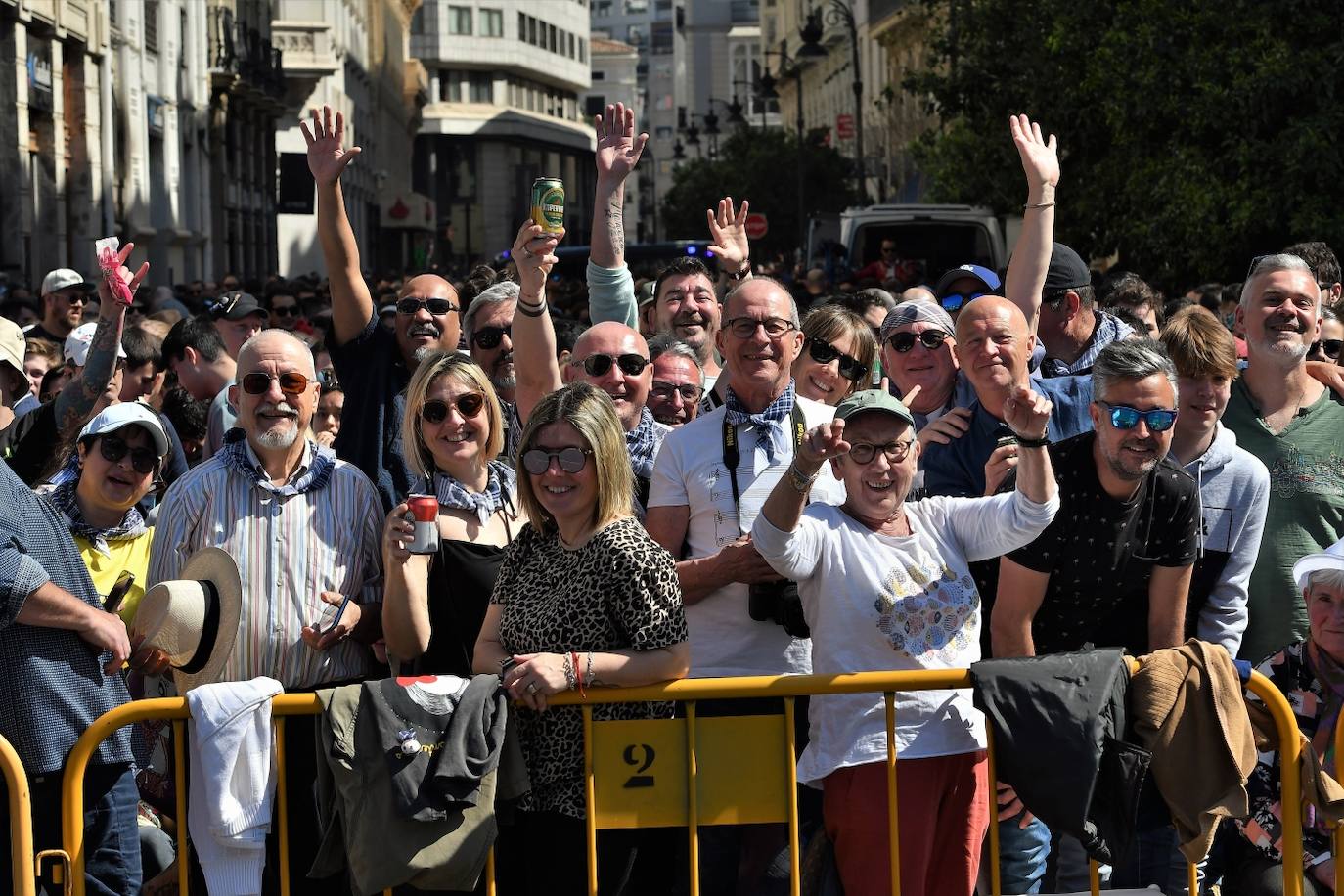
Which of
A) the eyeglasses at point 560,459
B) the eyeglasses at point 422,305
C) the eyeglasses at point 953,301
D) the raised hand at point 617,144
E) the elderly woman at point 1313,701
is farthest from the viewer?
the eyeglasses at point 953,301

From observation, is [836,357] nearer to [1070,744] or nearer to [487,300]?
[487,300]

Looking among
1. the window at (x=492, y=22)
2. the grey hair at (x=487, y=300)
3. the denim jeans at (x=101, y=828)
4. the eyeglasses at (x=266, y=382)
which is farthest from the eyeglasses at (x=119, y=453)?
the window at (x=492, y=22)

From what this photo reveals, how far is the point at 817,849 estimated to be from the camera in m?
4.96

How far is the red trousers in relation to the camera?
4.80m

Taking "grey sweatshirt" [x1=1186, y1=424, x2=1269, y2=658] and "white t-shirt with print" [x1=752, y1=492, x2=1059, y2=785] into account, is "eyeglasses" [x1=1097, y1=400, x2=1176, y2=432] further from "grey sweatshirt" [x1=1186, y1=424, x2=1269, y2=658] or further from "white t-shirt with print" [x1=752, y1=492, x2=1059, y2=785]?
"grey sweatshirt" [x1=1186, y1=424, x2=1269, y2=658]

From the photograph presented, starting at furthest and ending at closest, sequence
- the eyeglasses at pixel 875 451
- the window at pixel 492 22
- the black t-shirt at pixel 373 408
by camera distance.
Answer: the window at pixel 492 22
the black t-shirt at pixel 373 408
the eyeglasses at pixel 875 451

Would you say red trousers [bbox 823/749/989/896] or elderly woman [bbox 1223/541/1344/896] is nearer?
red trousers [bbox 823/749/989/896]

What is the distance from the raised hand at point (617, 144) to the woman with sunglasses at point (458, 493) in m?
1.78

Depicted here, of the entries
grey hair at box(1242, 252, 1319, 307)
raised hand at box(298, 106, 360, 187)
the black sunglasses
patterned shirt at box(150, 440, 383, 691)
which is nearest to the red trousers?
patterned shirt at box(150, 440, 383, 691)

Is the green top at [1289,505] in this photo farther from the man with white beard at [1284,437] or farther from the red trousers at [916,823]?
the red trousers at [916,823]

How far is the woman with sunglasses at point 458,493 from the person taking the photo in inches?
205

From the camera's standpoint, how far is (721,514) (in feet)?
17.6

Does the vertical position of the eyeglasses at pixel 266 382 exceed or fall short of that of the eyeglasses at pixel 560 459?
it exceeds it

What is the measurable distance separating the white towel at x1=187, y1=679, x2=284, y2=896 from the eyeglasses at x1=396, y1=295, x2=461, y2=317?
2.32 meters
